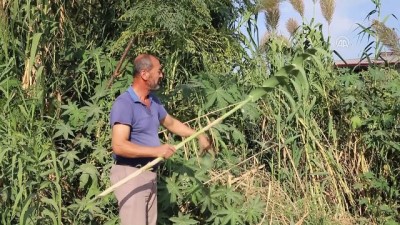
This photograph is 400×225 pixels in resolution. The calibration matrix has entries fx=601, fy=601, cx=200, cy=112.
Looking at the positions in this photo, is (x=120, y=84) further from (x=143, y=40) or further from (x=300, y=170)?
(x=300, y=170)

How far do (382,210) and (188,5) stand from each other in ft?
7.03

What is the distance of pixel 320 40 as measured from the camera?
505 cm

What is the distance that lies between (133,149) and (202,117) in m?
1.27

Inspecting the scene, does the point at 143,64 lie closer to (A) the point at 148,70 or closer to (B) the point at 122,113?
(A) the point at 148,70

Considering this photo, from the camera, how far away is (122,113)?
3.17 metres

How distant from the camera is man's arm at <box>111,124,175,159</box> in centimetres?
303

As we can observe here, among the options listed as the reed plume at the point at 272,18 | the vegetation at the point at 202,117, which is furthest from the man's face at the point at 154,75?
the reed plume at the point at 272,18

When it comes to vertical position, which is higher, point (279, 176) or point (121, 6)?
point (121, 6)

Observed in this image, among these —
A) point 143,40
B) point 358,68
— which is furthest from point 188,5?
point 358,68

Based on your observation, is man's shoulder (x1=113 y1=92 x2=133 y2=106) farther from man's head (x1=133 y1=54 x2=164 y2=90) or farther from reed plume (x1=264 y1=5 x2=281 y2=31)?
reed plume (x1=264 y1=5 x2=281 y2=31)

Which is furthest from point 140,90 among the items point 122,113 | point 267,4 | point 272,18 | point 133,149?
point 272,18

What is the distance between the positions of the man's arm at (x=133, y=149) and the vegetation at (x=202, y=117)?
1.81 feet

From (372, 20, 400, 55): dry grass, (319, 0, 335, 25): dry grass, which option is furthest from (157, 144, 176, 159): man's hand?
(319, 0, 335, 25): dry grass

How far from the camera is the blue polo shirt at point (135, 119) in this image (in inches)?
125
